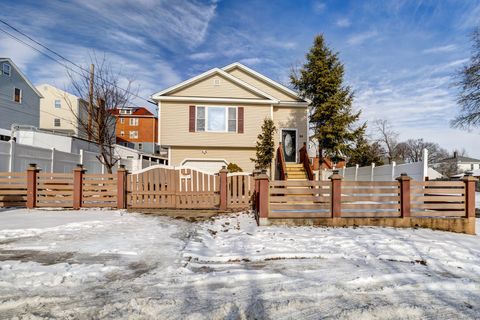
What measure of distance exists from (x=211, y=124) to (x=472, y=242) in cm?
1228

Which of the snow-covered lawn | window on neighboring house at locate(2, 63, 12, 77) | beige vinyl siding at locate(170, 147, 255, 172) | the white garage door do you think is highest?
window on neighboring house at locate(2, 63, 12, 77)

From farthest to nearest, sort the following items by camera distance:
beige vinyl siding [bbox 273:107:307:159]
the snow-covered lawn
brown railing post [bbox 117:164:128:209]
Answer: beige vinyl siding [bbox 273:107:307:159] → brown railing post [bbox 117:164:128:209] → the snow-covered lawn

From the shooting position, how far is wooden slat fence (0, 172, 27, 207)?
31.6ft

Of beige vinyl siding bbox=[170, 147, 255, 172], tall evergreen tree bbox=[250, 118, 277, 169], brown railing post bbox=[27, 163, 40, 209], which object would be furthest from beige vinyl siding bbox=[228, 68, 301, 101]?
brown railing post bbox=[27, 163, 40, 209]

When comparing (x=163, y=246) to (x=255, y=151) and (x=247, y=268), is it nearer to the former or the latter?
(x=247, y=268)

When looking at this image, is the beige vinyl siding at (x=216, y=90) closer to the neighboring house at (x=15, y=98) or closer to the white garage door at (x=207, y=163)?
the white garage door at (x=207, y=163)

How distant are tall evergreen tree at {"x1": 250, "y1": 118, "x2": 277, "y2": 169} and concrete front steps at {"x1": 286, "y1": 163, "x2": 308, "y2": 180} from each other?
1.22 metres

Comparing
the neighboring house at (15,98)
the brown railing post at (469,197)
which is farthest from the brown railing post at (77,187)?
the neighboring house at (15,98)

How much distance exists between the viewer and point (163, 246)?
5.49m

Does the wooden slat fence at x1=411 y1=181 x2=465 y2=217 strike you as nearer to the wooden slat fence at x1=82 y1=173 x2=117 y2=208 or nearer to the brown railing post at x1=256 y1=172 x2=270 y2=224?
the brown railing post at x1=256 y1=172 x2=270 y2=224

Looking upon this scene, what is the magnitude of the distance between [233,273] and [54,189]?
8497 mm

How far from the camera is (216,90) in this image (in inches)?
629

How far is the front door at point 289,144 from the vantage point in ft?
55.4

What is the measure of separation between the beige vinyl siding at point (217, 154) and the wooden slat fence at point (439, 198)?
9501mm
